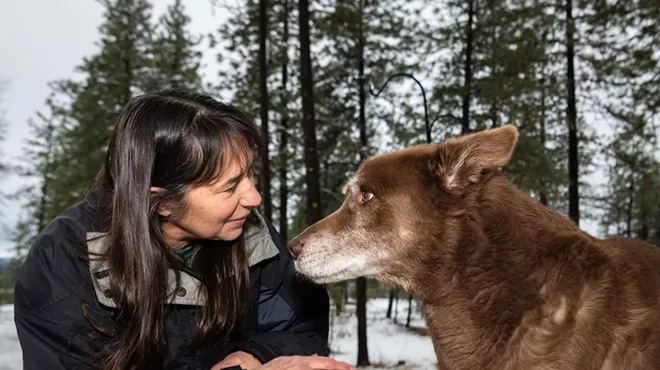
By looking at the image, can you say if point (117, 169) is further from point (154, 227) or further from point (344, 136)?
point (344, 136)

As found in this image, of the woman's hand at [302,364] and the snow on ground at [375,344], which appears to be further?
the snow on ground at [375,344]

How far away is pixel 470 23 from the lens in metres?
15.7

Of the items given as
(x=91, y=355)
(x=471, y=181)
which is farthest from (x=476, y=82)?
(x=91, y=355)

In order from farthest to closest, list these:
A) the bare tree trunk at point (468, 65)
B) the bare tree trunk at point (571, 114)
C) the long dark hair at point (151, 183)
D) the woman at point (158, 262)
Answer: the bare tree trunk at point (468, 65)
the bare tree trunk at point (571, 114)
the long dark hair at point (151, 183)
the woman at point (158, 262)

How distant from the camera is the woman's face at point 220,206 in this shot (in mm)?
2875

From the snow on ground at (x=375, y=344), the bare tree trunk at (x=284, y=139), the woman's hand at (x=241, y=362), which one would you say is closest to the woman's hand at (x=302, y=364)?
the woman's hand at (x=241, y=362)

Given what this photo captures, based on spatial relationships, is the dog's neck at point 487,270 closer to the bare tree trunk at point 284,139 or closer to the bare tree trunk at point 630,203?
the bare tree trunk at point 284,139

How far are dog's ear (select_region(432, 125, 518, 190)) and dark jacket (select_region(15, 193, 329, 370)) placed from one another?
3.77 feet

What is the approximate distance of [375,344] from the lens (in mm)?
19828

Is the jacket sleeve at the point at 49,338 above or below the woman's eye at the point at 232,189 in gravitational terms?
below

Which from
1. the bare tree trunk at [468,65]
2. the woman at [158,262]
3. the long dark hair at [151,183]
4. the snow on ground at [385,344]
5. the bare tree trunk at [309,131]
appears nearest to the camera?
the woman at [158,262]

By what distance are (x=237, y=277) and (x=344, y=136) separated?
1318 centimetres

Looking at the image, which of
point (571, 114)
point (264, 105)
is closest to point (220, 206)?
point (264, 105)

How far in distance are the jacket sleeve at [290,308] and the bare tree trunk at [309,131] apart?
7.42 m
